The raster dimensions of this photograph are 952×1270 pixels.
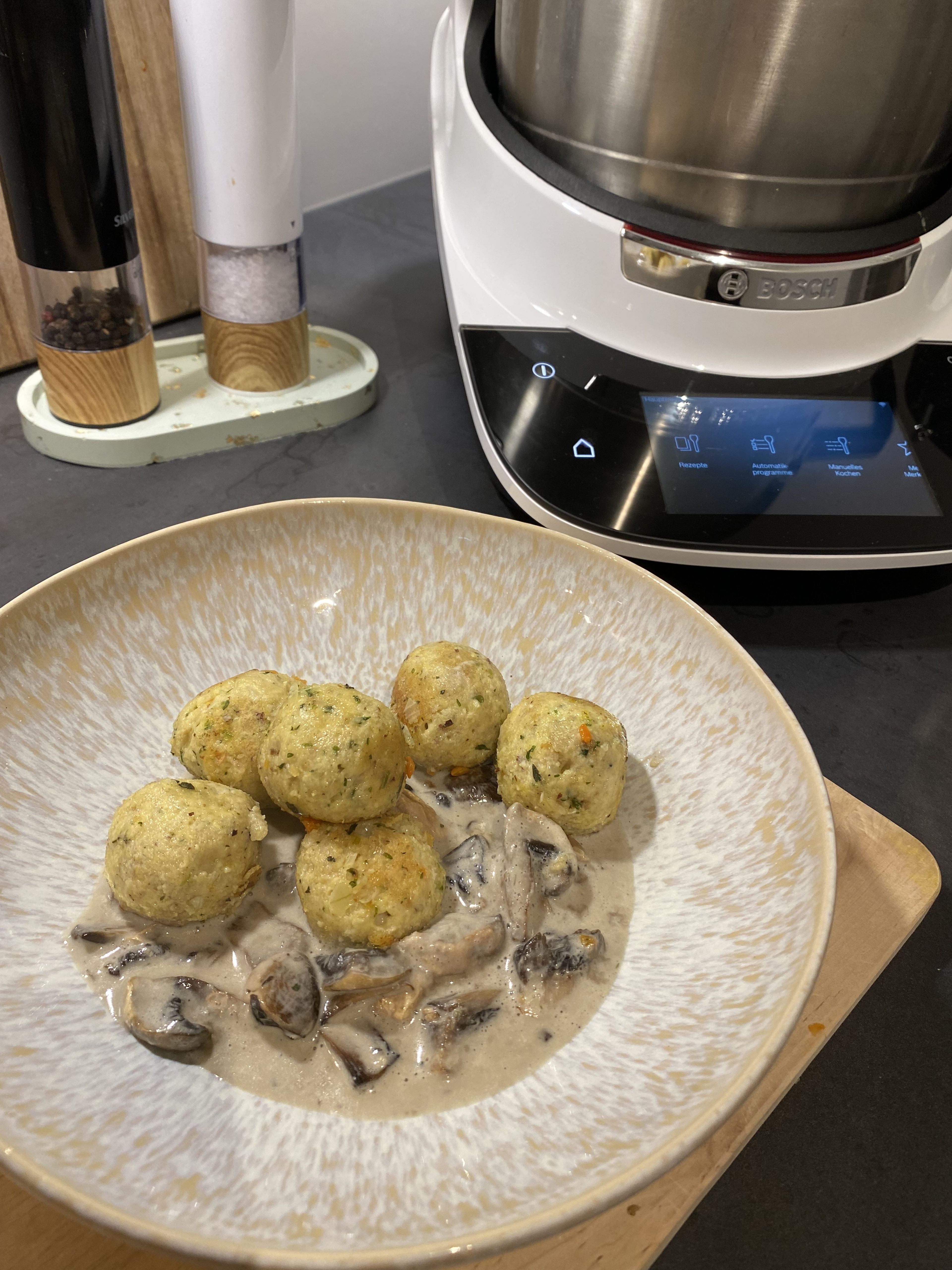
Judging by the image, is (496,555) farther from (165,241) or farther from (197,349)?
(165,241)

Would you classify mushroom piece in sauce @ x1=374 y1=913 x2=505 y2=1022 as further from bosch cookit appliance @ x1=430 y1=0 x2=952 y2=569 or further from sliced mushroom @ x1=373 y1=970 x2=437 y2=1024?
bosch cookit appliance @ x1=430 y1=0 x2=952 y2=569

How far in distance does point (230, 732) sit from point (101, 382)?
0.48 meters

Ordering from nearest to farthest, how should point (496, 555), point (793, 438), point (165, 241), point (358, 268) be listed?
1. point (496, 555)
2. point (793, 438)
3. point (165, 241)
4. point (358, 268)

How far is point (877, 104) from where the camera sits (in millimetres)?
700

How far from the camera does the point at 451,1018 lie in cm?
47

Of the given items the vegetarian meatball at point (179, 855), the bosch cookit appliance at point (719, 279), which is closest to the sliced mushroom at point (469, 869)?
the vegetarian meatball at point (179, 855)

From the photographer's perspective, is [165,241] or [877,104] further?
[165,241]

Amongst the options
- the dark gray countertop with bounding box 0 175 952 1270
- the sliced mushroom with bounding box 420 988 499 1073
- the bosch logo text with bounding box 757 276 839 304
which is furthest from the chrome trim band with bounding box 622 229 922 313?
the sliced mushroom with bounding box 420 988 499 1073

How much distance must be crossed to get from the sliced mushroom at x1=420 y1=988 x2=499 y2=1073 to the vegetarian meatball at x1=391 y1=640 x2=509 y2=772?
152 mm

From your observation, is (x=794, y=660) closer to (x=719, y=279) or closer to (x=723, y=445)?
(x=723, y=445)

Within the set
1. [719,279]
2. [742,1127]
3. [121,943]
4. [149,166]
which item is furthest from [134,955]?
[149,166]

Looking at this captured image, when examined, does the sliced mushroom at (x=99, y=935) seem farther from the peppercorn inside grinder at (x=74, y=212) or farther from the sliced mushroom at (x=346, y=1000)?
the peppercorn inside grinder at (x=74, y=212)

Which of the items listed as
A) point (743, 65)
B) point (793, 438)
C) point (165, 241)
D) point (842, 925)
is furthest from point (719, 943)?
point (165, 241)

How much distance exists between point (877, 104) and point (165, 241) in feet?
2.50
